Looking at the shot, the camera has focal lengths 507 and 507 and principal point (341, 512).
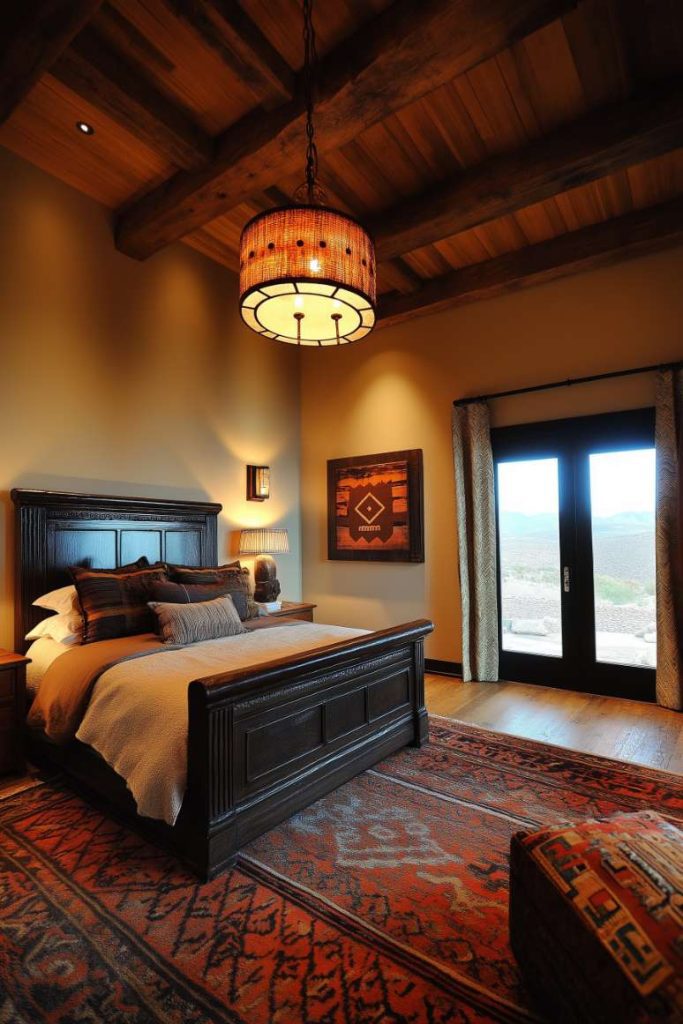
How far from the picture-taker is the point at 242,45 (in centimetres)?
250

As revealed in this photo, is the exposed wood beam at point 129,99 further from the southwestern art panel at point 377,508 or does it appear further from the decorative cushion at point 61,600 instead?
the southwestern art panel at point 377,508

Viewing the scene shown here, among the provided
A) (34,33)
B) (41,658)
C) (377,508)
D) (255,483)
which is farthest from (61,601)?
(377,508)

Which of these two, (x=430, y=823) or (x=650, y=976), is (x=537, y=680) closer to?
(x=430, y=823)

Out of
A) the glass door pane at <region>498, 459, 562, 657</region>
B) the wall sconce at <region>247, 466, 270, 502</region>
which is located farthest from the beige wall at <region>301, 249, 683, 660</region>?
the wall sconce at <region>247, 466, 270, 502</region>

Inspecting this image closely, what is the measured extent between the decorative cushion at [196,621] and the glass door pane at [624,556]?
287 centimetres

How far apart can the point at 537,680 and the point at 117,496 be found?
377 cm

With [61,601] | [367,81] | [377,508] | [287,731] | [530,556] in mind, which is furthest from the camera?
[377,508]

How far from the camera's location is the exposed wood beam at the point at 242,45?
235 centimetres

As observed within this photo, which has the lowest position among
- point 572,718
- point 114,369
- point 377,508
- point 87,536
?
point 572,718

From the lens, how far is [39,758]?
2.85 metres

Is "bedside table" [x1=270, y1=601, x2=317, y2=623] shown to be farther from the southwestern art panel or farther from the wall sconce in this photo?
the wall sconce

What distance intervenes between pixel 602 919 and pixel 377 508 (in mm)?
4157

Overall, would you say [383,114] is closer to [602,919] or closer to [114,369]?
[114,369]

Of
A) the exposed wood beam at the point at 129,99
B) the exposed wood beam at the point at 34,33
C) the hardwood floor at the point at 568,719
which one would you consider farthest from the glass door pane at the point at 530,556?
the exposed wood beam at the point at 34,33
